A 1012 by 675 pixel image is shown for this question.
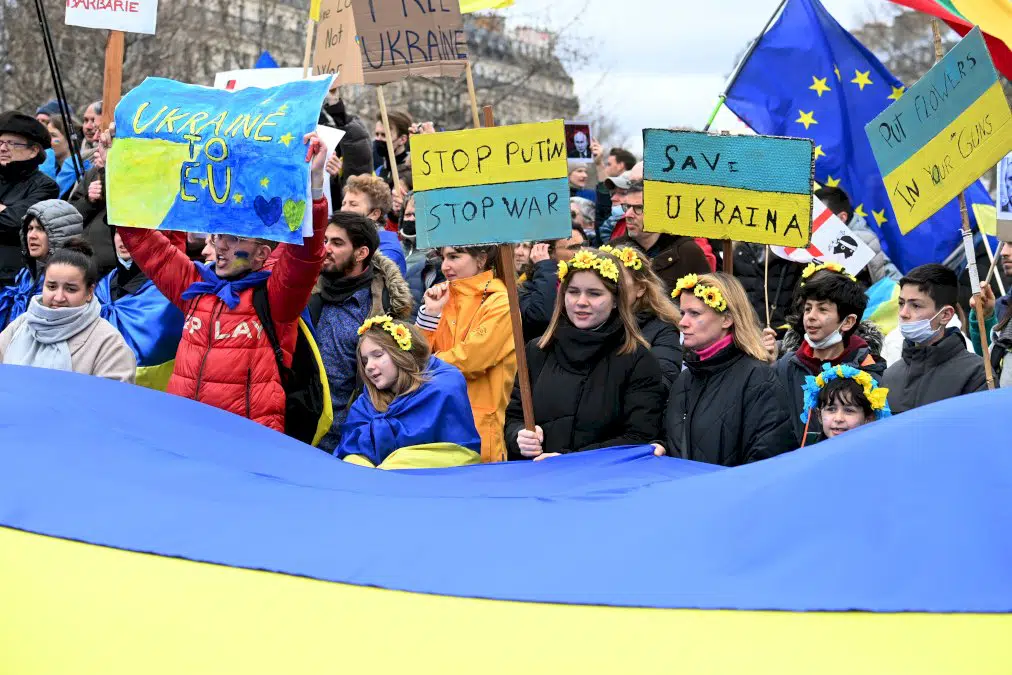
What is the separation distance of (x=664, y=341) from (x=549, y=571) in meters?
3.11

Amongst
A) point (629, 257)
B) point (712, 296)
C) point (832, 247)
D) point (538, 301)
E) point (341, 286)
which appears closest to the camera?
point (712, 296)

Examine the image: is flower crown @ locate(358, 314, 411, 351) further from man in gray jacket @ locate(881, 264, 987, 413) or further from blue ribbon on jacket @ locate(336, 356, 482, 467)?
man in gray jacket @ locate(881, 264, 987, 413)

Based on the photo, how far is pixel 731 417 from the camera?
561 cm

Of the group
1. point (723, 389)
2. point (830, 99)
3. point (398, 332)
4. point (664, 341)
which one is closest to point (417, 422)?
point (398, 332)

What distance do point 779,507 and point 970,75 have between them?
10.2 ft

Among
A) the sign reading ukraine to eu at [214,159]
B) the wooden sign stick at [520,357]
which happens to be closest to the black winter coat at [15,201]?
the sign reading ukraine to eu at [214,159]

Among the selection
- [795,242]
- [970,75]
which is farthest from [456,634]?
[970,75]

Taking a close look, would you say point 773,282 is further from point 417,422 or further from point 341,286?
point 417,422

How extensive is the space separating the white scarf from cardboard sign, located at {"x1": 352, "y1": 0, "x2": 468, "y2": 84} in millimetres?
2631

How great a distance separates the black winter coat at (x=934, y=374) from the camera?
6.63 metres

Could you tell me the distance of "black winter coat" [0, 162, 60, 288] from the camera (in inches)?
349

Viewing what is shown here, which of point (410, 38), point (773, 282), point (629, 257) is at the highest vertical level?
point (410, 38)

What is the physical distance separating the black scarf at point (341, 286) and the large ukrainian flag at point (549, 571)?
98.9 inches

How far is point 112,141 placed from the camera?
6.23 metres
